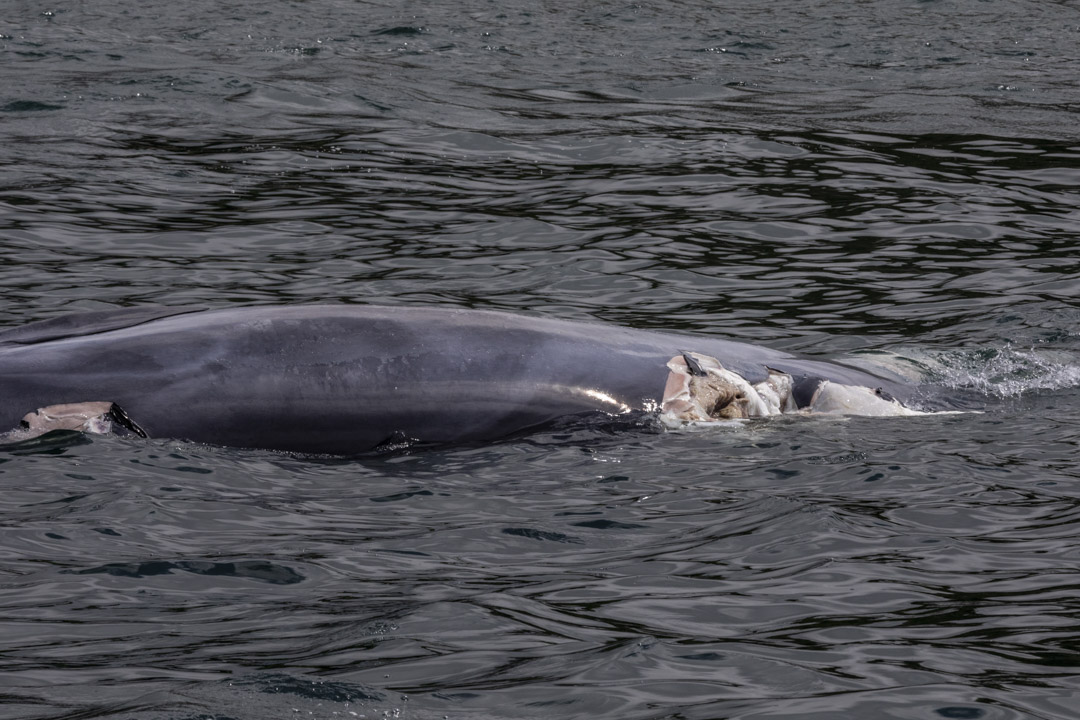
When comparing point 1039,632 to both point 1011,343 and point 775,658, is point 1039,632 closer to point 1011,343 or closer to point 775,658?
point 775,658

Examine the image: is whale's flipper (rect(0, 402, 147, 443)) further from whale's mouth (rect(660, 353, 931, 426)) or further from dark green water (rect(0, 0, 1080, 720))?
whale's mouth (rect(660, 353, 931, 426))

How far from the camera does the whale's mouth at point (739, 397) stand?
670cm

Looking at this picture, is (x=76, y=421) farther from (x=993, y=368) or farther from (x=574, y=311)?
(x=993, y=368)

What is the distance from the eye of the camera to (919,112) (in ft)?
49.3

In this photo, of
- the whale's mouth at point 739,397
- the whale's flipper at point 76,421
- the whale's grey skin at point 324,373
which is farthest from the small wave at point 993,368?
the whale's flipper at point 76,421

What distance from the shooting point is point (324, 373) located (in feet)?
20.2

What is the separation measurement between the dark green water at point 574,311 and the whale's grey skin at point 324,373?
0.61 feet

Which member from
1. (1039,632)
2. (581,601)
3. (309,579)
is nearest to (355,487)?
(309,579)

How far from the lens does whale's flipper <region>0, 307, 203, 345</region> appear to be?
637 cm

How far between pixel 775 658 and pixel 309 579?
1442mm

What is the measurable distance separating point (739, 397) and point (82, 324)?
276 centimetres

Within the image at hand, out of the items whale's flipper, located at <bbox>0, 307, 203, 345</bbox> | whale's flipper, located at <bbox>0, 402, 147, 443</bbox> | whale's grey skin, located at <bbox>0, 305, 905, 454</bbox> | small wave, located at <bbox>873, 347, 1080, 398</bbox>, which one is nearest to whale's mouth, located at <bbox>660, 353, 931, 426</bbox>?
whale's grey skin, located at <bbox>0, 305, 905, 454</bbox>

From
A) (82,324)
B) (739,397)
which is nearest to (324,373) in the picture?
(82,324)

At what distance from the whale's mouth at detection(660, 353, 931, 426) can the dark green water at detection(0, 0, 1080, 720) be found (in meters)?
0.16
